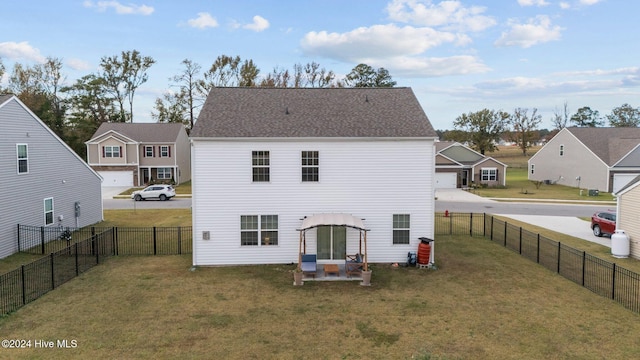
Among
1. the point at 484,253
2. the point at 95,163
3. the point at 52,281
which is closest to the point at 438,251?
the point at 484,253

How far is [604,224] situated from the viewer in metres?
23.8

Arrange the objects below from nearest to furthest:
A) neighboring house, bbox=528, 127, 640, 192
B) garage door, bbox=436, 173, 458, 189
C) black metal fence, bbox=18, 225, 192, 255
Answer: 1. black metal fence, bbox=18, 225, 192, 255
2. neighboring house, bbox=528, 127, 640, 192
3. garage door, bbox=436, 173, 458, 189

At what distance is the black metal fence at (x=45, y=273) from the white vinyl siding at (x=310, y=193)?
4.82 metres

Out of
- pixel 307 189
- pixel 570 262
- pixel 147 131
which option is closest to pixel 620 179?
pixel 570 262

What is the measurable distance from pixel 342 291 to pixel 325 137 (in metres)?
6.54

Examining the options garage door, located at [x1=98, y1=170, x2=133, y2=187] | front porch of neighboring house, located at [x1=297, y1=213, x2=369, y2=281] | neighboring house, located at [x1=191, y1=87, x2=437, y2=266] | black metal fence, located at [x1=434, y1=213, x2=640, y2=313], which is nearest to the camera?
black metal fence, located at [x1=434, y1=213, x2=640, y2=313]

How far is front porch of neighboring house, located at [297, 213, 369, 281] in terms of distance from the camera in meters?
16.3

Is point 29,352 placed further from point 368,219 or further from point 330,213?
point 368,219

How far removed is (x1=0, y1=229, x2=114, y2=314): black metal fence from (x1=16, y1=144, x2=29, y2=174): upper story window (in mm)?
5377

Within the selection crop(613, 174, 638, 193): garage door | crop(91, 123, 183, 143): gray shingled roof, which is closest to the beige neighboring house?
crop(613, 174, 638, 193): garage door

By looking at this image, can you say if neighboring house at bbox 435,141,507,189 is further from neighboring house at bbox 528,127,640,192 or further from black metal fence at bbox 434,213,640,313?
black metal fence at bbox 434,213,640,313

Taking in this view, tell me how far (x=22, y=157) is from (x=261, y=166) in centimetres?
1307

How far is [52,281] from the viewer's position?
48.2ft

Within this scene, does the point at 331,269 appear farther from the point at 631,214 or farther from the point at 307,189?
the point at 631,214
